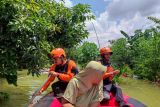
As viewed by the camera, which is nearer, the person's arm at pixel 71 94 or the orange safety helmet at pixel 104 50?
the person's arm at pixel 71 94

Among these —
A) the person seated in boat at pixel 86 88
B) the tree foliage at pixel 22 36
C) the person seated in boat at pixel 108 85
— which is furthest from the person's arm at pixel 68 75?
the tree foliage at pixel 22 36

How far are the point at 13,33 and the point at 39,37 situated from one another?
28.4 inches

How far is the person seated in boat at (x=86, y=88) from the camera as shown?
17.3 feet

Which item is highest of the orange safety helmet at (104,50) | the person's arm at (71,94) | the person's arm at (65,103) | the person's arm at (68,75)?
the orange safety helmet at (104,50)

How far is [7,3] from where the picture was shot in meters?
8.62

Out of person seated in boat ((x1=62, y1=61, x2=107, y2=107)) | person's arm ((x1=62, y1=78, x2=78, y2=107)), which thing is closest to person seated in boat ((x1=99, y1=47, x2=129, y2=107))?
person seated in boat ((x1=62, y1=61, x2=107, y2=107))

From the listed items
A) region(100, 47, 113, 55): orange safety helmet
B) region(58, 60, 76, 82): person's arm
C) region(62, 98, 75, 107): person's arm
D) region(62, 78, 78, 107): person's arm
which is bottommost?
region(62, 98, 75, 107): person's arm

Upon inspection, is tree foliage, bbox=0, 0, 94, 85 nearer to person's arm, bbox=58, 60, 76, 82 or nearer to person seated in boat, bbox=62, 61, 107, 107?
person's arm, bbox=58, 60, 76, 82

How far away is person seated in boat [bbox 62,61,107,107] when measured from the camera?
5277 millimetres

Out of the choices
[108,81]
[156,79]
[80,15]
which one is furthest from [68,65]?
[156,79]

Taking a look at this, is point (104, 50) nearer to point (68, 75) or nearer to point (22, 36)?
point (68, 75)

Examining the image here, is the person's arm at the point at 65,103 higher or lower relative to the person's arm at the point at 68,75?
lower

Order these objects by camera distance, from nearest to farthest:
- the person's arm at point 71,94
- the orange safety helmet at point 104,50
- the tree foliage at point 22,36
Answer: the person's arm at point 71,94
the orange safety helmet at point 104,50
the tree foliage at point 22,36

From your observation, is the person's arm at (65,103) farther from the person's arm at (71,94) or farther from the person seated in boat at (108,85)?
the person seated in boat at (108,85)
